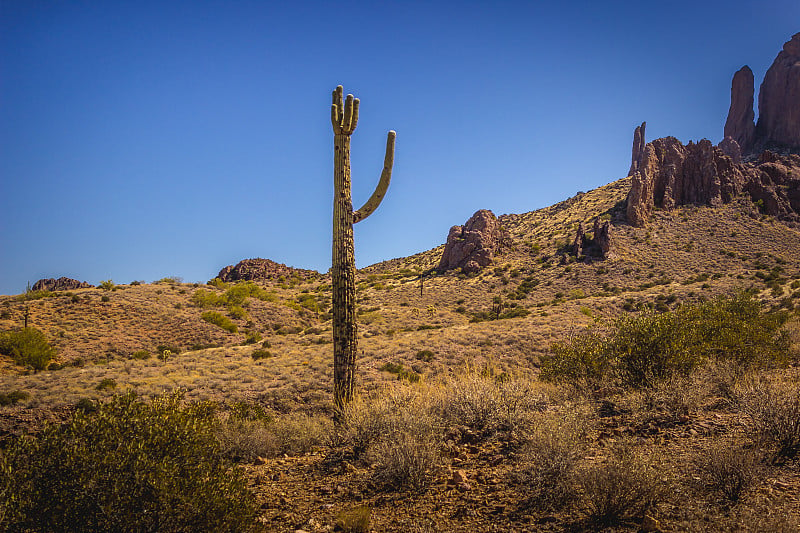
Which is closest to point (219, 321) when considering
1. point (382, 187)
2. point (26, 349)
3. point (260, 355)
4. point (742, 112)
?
point (26, 349)

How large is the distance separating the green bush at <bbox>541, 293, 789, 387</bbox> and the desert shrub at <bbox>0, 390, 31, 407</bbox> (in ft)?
54.3

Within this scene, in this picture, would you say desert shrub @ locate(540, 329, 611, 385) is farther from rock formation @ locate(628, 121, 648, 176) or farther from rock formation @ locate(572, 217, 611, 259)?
rock formation @ locate(628, 121, 648, 176)

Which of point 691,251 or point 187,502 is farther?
point 691,251

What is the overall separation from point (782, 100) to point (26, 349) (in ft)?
388

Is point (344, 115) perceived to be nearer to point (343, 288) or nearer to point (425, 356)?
point (343, 288)

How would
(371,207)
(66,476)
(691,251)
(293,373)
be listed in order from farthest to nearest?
(691,251) → (293,373) → (371,207) → (66,476)

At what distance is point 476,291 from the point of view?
4566 centimetres

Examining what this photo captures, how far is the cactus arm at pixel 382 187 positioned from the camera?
8.93 meters

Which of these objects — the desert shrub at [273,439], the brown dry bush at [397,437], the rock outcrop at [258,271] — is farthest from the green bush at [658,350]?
the rock outcrop at [258,271]

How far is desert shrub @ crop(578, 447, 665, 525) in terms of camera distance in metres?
3.65

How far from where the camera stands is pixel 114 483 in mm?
3396

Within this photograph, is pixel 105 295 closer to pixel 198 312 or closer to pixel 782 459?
pixel 198 312

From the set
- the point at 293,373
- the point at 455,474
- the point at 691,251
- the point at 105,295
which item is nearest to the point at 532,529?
the point at 455,474

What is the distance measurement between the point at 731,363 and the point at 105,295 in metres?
40.8
